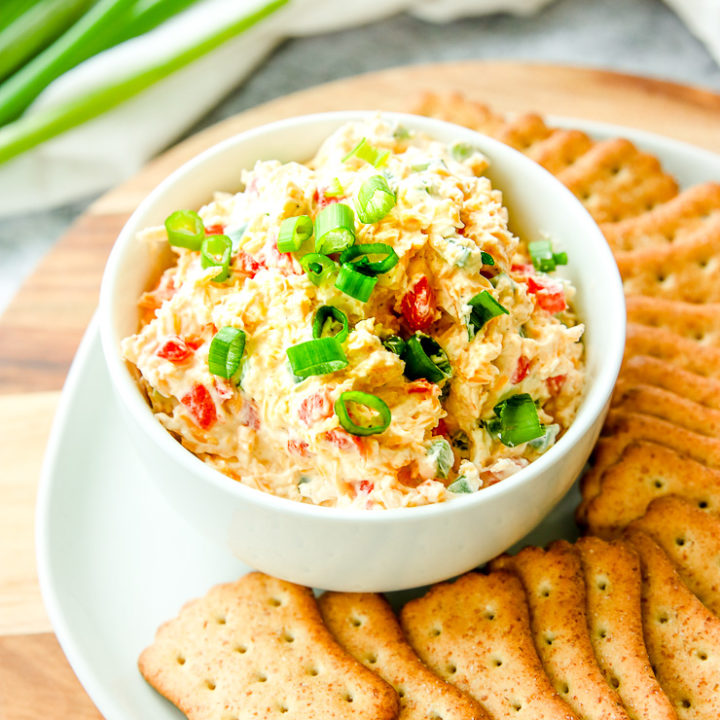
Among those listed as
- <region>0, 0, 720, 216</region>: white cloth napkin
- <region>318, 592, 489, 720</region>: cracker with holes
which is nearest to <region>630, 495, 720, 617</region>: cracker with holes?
<region>318, 592, 489, 720</region>: cracker with holes

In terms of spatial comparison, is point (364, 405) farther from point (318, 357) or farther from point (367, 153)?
point (367, 153)

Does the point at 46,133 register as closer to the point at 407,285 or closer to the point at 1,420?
the point at 1,420

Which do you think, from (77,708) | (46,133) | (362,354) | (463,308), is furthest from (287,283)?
(46,133)

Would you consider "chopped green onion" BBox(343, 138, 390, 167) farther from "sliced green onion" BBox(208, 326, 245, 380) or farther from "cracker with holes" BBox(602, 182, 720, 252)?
"cracker with holes" BBox(602, 182, 720, 252)

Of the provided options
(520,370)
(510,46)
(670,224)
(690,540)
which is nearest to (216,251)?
(520,370)

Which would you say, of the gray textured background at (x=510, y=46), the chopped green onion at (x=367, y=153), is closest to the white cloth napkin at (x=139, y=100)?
the gray textured background at (x=510, y=46)

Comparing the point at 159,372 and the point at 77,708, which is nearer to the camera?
the point at 159,372

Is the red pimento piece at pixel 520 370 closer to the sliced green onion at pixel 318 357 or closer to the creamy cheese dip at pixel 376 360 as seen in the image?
the creamy cheese dip at pixel 376 360
